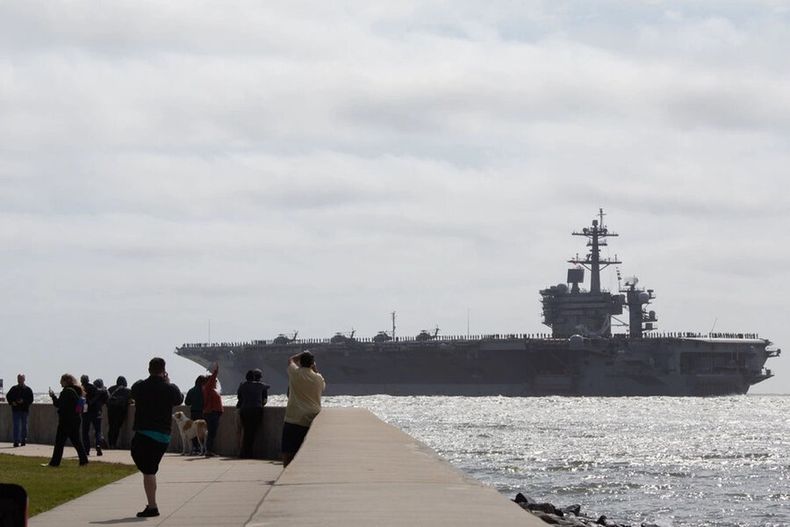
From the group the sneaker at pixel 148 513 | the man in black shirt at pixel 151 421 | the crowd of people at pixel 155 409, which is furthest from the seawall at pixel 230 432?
the man in black shirt at pixel 151 421

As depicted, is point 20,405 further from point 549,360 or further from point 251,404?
point 549,360

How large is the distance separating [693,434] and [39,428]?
41.9 m

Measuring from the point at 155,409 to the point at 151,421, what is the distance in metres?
0.11

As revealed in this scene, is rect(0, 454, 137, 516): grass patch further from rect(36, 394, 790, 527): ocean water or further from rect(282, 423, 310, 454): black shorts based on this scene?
rect(36, 394, 790, 527): ocean water

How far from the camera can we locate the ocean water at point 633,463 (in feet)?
91.4

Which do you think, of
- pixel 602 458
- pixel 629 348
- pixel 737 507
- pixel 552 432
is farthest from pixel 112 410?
pixel 629 348

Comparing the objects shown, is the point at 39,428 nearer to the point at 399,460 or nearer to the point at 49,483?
the point at 49,483

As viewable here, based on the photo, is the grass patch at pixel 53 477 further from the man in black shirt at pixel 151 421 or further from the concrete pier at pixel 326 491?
the man in black shirt at pixel 151 421

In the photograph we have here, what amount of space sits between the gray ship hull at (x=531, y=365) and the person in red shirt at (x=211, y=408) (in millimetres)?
101854

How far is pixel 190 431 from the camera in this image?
20.2 metres

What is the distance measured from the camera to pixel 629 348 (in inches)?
4808

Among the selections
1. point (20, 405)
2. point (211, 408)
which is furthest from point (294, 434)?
point (20, 405)

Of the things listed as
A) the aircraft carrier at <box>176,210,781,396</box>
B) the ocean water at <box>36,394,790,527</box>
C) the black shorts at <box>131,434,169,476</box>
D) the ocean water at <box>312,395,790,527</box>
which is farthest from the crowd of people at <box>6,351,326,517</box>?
the aircraft carrier at <box>176,210,781,396</box>

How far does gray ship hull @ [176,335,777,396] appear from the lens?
400 ft
